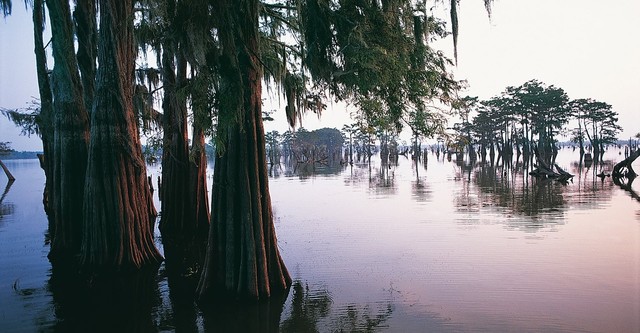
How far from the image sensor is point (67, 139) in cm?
1032

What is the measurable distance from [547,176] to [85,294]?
36284 millimetres

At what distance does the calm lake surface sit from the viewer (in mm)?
6555

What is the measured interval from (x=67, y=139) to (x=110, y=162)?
2394mm

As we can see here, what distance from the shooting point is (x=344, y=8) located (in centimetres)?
693

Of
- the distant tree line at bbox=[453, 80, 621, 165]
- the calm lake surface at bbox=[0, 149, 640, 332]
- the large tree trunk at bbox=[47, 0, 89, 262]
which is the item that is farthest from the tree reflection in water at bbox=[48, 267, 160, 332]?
the distant tree line at bbox=[453, 80, 621, 165]

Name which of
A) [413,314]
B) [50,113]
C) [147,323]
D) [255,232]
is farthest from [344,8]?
[50,113]

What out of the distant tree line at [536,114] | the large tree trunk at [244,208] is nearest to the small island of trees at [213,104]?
the large tree trunk at [244,208]

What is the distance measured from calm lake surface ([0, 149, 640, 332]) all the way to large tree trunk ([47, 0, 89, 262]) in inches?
43.3

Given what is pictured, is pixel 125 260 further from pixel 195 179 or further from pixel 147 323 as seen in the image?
pixel 195 179

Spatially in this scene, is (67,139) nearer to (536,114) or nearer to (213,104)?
(213,104)

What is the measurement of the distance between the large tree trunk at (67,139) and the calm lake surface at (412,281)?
1.10 m

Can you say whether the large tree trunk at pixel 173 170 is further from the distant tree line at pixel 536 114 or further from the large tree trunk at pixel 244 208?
the distant tree line at pixel 536 114

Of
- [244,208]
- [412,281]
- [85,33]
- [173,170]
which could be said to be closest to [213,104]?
[244,208]

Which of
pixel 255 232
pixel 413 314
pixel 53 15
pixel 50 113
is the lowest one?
pixel 413 314
